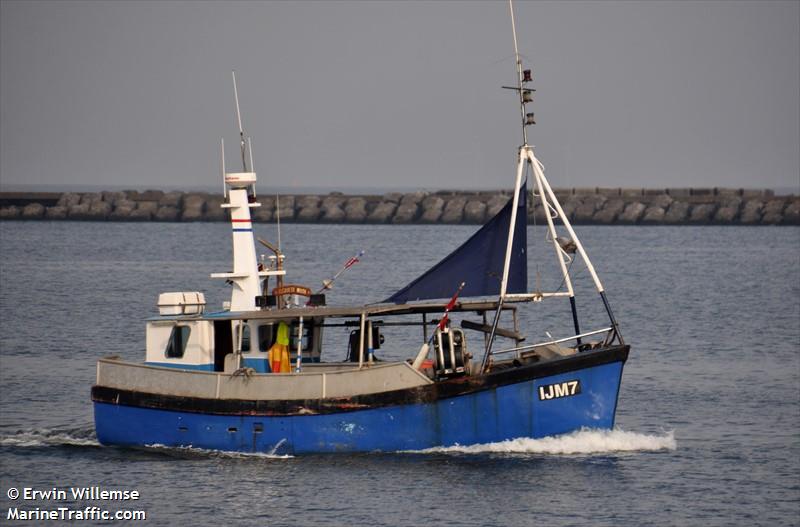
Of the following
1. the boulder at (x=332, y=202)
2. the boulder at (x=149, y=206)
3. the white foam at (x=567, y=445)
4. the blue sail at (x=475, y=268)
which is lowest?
the white foam at (x=567, y=445)

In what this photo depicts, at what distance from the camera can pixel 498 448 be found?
92.5 ft

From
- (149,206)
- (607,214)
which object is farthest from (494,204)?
(149,206)

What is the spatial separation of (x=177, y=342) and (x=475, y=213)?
367 ft

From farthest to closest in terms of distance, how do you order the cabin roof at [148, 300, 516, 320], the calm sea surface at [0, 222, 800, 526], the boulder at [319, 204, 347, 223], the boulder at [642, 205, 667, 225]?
1. the boulder at [319, 204, 347, 223]
2. the boulder at [642, 205, 667, 225]
3. the cabin roof at [148, 300, 516, 320]
4. the calm sea surface at [0, 222, 800, 526]

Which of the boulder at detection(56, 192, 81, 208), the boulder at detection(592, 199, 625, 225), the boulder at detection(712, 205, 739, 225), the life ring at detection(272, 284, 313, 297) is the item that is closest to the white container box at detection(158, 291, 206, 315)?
→ the life ring at detection(272, 284, 313, 297)

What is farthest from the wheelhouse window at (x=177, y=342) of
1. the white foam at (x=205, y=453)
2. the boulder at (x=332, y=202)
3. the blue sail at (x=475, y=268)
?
the boulder at (x=332, y=202)

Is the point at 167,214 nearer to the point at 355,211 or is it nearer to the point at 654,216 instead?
the point at 355,211

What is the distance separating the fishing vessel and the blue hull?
20 millimetres

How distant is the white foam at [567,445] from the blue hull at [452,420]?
13 cm

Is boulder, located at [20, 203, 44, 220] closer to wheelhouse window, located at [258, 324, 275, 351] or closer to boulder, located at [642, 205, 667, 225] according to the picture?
boulder, located at [642, 205, 667, 225]

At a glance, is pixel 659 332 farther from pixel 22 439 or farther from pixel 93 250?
pixel 93 250

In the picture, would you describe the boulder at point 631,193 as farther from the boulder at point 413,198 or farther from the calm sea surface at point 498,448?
the calm sea surface at point 498,448

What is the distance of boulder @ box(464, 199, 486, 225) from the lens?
141m

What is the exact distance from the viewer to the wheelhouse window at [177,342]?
3083 centimetres
